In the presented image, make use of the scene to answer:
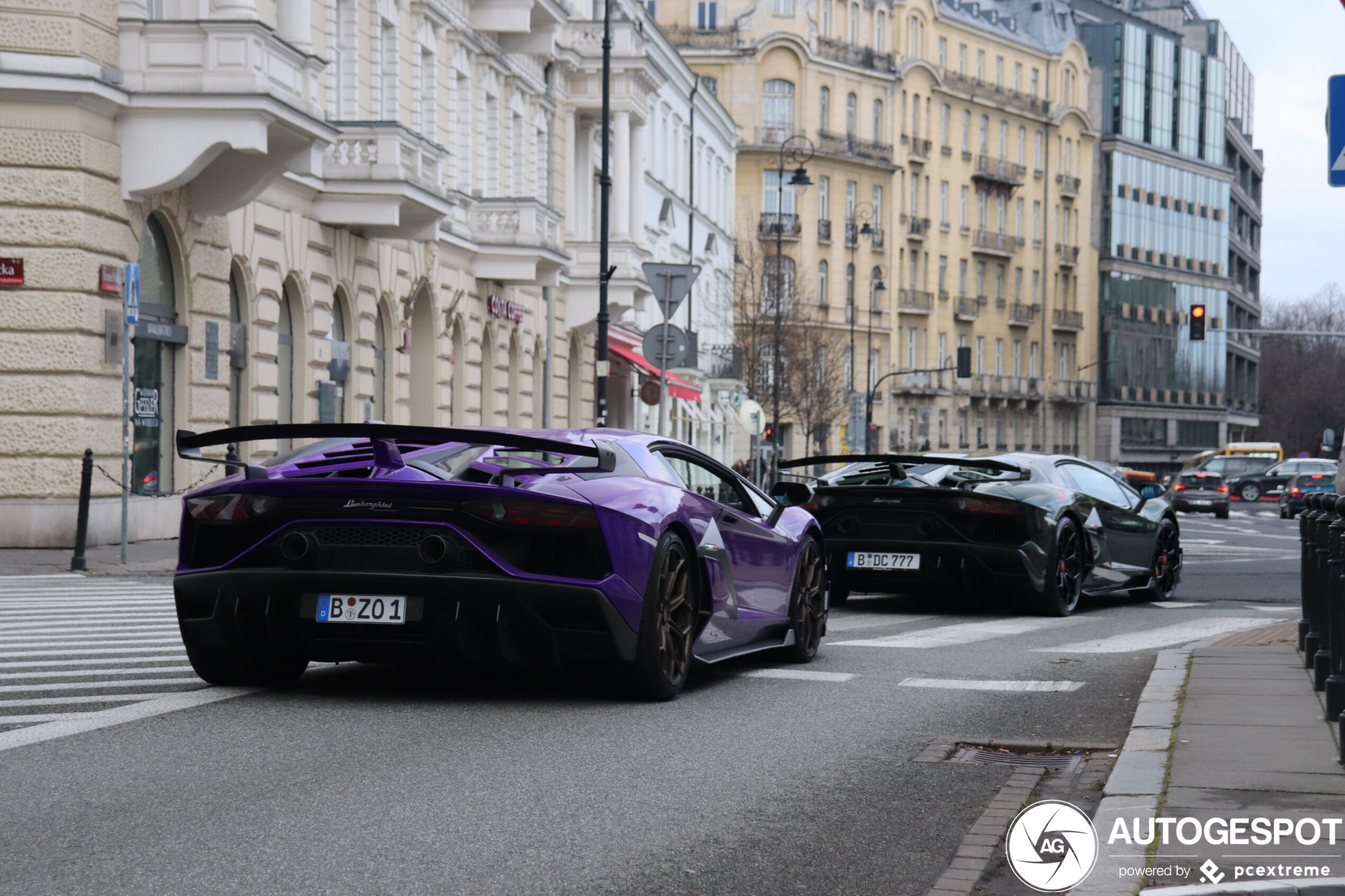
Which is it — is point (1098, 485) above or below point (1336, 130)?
below

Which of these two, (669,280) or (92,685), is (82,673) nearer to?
(92,685)

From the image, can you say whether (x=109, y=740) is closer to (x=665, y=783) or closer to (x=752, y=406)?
(x=665, y=783)

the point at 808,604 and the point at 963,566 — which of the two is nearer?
the point at 808,604

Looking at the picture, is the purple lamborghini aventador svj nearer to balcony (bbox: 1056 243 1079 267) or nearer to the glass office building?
balcony (bbox: 1056 243 1079 267)

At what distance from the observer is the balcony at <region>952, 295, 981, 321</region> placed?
107500 millimetres

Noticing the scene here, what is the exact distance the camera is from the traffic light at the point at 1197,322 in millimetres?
44616

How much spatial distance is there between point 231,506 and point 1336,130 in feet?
19.2

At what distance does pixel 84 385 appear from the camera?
20766mm

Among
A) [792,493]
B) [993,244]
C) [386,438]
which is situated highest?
[993,244]

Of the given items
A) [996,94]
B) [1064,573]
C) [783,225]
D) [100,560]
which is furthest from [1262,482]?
[1064,573]

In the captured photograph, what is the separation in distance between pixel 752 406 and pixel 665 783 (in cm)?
4104

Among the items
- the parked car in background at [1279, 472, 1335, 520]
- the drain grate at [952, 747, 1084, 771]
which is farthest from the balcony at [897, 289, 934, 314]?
the drain grate at [952, 747, 1084, 771]

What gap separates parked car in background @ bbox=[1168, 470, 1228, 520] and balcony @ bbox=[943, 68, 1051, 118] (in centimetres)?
5144

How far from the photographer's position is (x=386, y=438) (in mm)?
8281
